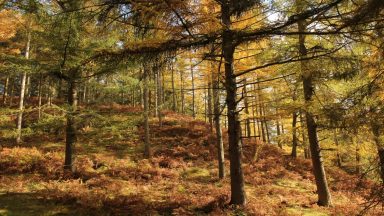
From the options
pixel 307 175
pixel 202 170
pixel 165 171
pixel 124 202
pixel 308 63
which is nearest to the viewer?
pixel 308 63

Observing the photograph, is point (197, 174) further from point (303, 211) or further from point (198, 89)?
point (303, 211)

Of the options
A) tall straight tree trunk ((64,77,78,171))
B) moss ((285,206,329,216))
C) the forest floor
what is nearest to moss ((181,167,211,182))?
the forest floor

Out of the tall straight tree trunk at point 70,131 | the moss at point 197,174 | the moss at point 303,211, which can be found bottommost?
the moss at point 303,211

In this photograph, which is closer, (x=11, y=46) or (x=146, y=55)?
(x=146, y=55)

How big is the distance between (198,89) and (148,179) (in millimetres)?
5291

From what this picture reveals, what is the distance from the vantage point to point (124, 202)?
967 cm

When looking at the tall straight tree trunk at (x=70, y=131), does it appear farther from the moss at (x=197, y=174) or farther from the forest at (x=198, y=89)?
the moss at (x=197, y=174)

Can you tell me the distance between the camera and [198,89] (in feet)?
40.4

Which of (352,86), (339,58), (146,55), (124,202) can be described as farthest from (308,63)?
(124,202)

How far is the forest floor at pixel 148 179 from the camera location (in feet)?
30.6

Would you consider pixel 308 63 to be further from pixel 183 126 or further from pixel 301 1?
pixel 183 126

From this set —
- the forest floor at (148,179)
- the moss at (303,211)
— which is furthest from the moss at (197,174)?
the moss at (303,211)

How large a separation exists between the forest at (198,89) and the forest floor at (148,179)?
79 mm

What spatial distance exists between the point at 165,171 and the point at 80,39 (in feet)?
25.9
